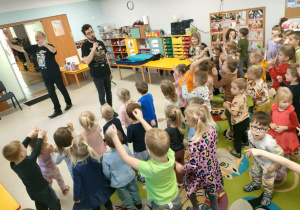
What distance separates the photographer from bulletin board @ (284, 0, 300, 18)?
456cm

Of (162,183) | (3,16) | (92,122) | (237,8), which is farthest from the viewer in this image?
(3,16)

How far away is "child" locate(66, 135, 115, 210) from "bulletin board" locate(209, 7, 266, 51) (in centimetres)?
460

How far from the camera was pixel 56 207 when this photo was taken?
2291 mm

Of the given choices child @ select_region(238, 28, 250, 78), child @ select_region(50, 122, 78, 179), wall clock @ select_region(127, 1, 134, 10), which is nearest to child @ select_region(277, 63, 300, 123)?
child @ select_region(238, 28, 250, 78)

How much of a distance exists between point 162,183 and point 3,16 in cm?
703

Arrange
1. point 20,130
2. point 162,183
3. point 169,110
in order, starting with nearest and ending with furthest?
point 162,183 → point 169,110 → point 20,130

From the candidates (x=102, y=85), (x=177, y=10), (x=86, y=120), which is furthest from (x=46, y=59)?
(x=177, y=10)

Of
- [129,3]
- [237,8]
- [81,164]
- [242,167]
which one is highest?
[129,3]

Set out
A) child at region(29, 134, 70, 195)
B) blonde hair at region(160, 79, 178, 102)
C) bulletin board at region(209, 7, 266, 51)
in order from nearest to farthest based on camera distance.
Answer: child at region(29, 134, 70, 195)
blonde hair at region(160, 79, 178, 102)
bulletin board at region(209, 7, 266, 51)

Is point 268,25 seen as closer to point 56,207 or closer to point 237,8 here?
point 237,8

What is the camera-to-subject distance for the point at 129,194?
2.20 metres

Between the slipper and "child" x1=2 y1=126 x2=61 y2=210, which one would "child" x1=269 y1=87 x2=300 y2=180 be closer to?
"child" x1=2 y1=126 x2=61 y2=210

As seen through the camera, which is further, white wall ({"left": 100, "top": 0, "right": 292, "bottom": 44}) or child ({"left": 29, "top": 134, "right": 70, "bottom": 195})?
white wall ({"left": 100, "top": 0, "right": 292, "bottom": 44})

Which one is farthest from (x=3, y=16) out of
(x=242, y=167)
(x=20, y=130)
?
(x=242, y=167)
